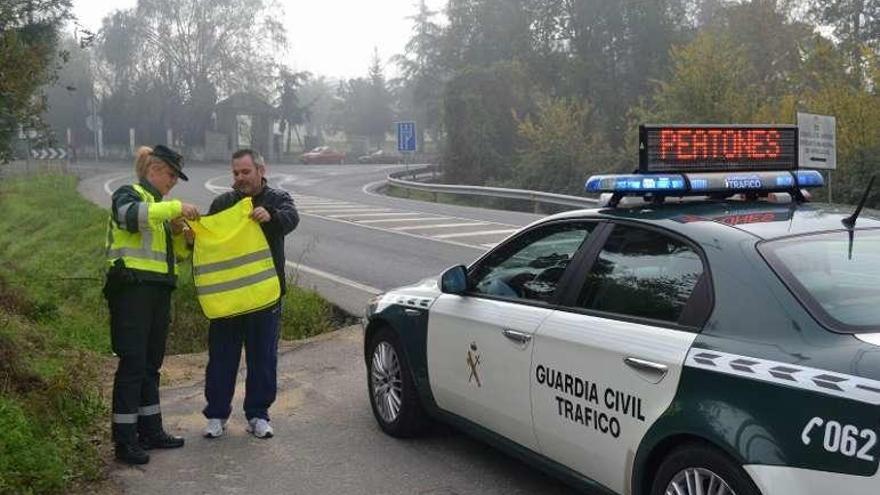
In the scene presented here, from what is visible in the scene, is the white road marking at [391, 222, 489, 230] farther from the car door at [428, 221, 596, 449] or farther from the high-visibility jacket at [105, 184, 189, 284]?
the car door at [428, 221, 596, 449]

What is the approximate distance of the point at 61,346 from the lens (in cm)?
722

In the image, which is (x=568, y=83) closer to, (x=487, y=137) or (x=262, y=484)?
(x=487, y=137)

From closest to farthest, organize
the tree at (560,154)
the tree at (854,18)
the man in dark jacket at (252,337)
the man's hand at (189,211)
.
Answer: the man's hand at (189,211), the man in dark jacket at (252,337), the tree at (560,154), the tree at (854,18)

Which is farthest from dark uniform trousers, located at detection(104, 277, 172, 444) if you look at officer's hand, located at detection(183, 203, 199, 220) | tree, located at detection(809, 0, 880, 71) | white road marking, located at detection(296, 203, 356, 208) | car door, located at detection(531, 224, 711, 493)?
tree, located at detection(809, 0, 880, 71)

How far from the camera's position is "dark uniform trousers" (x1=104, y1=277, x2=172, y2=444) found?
494 centimetres

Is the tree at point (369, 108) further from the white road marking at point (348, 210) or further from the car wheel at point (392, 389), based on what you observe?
the car wheel at point (392, 389)

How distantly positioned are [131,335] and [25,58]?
9.70ft

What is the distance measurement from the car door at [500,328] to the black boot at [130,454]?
159 centimetres

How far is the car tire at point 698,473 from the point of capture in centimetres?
302

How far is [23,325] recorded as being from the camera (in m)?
7.32

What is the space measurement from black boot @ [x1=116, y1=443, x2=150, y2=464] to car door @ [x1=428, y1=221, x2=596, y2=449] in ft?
5.22

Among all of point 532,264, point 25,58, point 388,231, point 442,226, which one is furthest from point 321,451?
point 442,226

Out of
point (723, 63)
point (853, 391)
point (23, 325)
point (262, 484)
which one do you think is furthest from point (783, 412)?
point (723, 63)

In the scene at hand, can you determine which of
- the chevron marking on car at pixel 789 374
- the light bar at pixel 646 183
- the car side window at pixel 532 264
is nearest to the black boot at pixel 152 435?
the car side window at pixel 532 264
